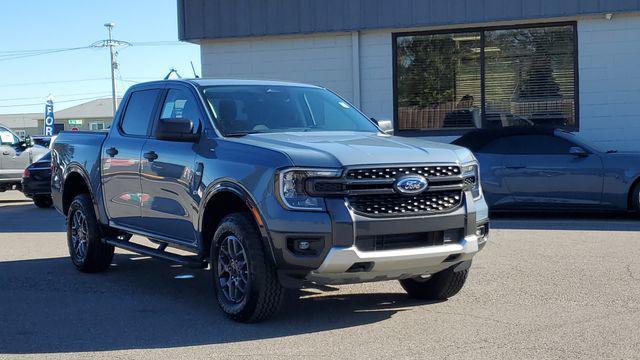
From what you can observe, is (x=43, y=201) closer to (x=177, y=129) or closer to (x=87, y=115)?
(x=177, y=129)

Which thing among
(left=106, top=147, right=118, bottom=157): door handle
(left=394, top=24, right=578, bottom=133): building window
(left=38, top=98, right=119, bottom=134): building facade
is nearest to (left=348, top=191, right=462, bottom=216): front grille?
(left=106, top=147, right=118, bottom=157): door handle

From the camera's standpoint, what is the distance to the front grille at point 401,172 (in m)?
5.65

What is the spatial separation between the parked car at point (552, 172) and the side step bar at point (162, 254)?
6.41m

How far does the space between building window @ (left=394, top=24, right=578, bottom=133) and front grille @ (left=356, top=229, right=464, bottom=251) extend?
10.9 meters

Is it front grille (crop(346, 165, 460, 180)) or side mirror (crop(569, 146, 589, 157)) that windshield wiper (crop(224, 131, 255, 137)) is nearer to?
front grille (crop(346, 165, 460, 180))

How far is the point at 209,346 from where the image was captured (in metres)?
5.59

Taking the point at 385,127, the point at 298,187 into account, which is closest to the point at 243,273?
the point at 298,187

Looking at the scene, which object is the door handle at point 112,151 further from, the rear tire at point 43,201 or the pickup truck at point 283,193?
the rear tire at point 43,201

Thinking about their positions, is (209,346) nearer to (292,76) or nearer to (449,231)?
(449,231)

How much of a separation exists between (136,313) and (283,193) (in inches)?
76.0

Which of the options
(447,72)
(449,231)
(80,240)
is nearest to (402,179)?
(449,231)

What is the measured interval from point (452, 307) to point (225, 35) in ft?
40.5

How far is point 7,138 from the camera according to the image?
60.2ft

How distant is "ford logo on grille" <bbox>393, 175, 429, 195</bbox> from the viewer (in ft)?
18.7
